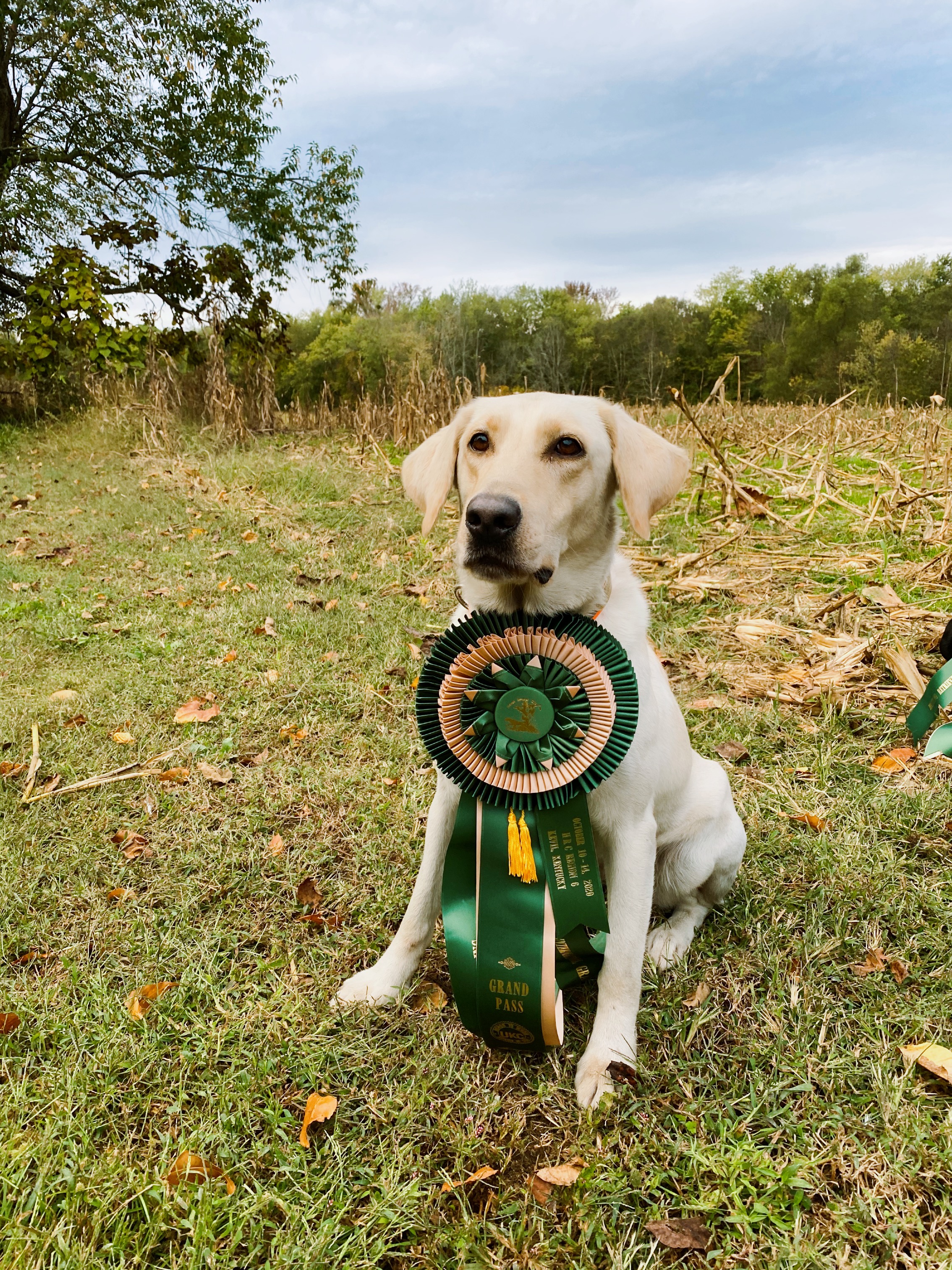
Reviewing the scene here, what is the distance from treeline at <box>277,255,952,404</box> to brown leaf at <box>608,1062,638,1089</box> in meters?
23.3

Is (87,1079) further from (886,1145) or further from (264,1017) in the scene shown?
(886,1145)

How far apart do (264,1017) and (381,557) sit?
4491 mm

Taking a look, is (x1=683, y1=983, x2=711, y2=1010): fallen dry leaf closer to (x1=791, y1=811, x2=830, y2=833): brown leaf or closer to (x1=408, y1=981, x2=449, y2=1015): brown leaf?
(x1=408, y1=981, x2=449, y2=1015): brown leaf

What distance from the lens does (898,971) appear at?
78.3 inches

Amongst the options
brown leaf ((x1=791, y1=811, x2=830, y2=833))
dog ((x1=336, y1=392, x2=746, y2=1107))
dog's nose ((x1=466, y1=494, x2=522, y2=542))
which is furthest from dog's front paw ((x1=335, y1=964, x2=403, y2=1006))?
brown leaf ((x1=791, y1=811, x2=830, y2=833))

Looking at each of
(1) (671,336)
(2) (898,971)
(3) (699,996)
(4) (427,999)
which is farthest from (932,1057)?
(1) (671,336)

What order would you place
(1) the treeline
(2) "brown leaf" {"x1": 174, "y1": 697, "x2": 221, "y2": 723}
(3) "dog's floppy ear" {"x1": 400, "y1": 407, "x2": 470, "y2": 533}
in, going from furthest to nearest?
1. (1) the treeline
2. (2) "brown leaf" {"x1": 174, "y1": 697, "x2": 221, "y2": 723}
3. (3) "dog's floppy ear" {"x1": 400, "y1": 407, "x2": 470, "y2": 533}

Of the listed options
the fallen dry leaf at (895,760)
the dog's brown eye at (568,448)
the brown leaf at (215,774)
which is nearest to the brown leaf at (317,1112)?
the brown leaf at (215,774)

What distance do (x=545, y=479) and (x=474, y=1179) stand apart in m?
1.63

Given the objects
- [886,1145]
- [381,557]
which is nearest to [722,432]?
[381,557]

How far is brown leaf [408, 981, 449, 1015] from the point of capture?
192 centimetres

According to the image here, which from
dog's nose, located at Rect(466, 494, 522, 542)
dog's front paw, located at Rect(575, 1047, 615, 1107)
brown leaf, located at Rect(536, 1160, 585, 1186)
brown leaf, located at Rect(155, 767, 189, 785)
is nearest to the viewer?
brown leaf, located at Rect(536, 1160, 585, 1186)

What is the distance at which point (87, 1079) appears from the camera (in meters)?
1.65

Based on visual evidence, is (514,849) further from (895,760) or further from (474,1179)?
(895,760)
